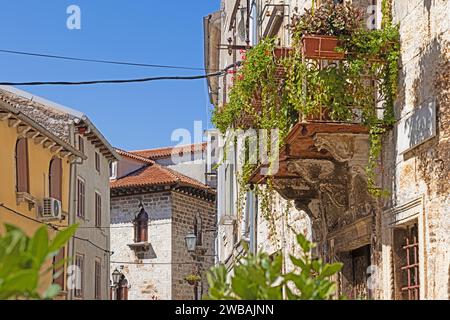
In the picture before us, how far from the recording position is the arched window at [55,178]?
79.6 feet

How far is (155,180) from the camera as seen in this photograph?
38.7m

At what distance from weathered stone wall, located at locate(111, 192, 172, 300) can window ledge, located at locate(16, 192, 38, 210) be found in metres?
16.1

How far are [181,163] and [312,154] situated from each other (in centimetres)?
3336

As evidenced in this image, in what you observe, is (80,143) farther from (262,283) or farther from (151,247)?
(262,283)

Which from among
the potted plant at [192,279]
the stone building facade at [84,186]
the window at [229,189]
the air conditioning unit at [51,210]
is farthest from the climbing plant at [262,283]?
the potted plant at [192,279]

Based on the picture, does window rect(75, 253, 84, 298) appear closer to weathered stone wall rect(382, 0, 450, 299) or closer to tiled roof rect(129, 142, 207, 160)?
tiled roof rect(129, 142, 207, 160)

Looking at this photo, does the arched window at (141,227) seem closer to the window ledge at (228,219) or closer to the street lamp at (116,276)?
the street lamp at (116,276)

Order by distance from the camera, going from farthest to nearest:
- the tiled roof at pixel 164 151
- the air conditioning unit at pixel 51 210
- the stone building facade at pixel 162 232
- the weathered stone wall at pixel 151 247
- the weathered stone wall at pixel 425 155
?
the tiled roof at pixel 164 151, the stone building facade at pixel 162 232, the weathered stone wall at pixel 151 247, the air conditioning unit at pixel 51 210, the weathered stone wall at pixel 425 155

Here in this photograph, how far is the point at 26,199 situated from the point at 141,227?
1809 centimetres

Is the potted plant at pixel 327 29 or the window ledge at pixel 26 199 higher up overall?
the potted plant at pixel 327 29

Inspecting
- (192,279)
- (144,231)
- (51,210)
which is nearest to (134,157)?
(144,231)

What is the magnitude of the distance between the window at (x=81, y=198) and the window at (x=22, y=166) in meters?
4.98

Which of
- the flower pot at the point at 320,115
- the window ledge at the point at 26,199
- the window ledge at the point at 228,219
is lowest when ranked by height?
the window ledge at the point at 228,219
